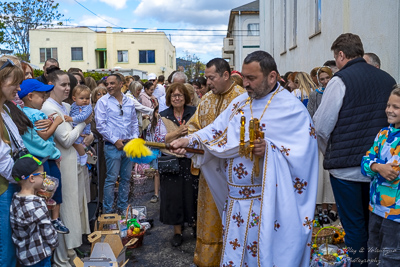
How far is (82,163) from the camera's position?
5.54m

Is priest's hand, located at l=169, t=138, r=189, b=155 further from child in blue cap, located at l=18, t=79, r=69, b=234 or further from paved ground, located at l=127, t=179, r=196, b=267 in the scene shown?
paved ground, located at l=127, t=179, r=196, b=267

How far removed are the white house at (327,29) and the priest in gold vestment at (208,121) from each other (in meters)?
2.90

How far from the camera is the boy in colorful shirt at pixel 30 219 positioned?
3.73 m

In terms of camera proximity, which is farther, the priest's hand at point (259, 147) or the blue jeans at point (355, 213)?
the blue jeans at point (355, 213)

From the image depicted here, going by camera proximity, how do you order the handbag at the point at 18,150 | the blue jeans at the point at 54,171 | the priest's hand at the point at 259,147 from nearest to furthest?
the priest's hand at the point at 259,147, the handbag at the point at 18,150, the blue jeans at the point at 54,171

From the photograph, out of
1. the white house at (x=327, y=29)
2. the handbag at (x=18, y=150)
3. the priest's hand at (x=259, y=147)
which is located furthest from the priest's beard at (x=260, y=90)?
the white house at (x=327, y=29)

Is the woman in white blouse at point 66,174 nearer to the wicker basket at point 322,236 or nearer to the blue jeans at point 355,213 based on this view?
the wicker basket at point 322,236

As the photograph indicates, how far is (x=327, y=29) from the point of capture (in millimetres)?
10570

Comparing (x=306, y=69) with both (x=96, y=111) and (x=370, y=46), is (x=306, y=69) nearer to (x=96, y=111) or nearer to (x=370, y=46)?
(x=370, y=46)

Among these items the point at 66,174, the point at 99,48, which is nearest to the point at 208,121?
the point at 66,174

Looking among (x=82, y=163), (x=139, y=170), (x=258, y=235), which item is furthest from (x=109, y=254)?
(x=139, y=170)

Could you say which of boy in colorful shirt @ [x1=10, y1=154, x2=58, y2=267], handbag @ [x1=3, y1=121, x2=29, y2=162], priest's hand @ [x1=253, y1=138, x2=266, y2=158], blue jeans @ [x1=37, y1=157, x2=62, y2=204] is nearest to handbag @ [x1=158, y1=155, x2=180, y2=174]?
blue jeans @ [x1=37, y1=157, x2=62, y2=204]

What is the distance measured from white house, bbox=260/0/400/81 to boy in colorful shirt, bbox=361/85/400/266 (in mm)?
2827

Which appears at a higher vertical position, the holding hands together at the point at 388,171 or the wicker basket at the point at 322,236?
the holding hands together at the point at 388,171
